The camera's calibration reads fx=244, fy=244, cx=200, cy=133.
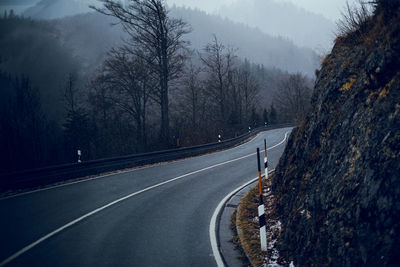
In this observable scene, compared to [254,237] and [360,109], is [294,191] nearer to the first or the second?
[254,237]

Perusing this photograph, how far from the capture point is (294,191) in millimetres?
5305

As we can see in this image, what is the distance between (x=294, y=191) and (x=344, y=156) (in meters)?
1.65

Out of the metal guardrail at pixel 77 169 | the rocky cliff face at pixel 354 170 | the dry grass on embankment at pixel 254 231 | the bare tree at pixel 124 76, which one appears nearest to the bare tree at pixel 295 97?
the bare tree at pixel 124 76

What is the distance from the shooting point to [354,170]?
3.52 metres

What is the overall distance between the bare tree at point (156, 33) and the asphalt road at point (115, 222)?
9.26 meters

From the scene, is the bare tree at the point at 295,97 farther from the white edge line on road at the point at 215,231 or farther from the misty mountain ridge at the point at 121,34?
the white edge line on road at the point at 215,231

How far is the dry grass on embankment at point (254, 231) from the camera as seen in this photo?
4.26 m

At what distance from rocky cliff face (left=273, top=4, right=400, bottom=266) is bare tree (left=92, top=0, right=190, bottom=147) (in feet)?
44.7

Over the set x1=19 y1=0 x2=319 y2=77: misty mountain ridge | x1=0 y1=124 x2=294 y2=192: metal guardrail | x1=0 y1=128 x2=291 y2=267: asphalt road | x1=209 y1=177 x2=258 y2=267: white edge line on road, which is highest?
x1=19 y1=0 x2=319 y2=77: misty mountain ridge

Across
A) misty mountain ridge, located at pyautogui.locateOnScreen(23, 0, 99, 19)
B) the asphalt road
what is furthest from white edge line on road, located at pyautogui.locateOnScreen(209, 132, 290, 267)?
misty mountain ridge, located at pyautogui.locateOnScreen(23, 0, 99, 19)

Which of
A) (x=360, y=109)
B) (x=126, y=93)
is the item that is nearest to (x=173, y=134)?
(x=126, y=93)

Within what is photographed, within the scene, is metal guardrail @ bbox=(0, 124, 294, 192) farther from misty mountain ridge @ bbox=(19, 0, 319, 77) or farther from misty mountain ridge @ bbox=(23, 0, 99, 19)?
misty mountain ridge @ bbox=(23, 0, 99, 19)

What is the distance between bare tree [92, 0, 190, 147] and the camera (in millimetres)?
15914

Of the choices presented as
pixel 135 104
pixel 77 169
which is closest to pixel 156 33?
pixel 135 104
